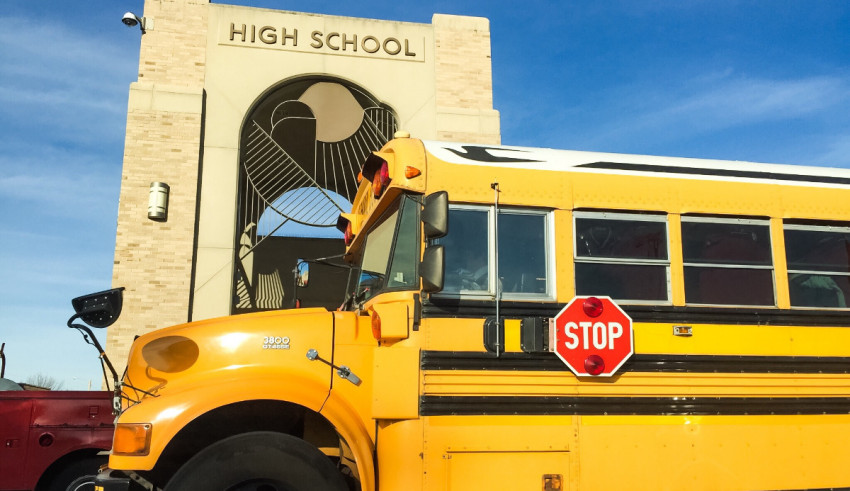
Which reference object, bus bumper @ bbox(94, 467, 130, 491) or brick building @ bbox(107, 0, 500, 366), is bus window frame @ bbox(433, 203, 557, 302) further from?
brick building @ bbox(107, 0, 500, 366)

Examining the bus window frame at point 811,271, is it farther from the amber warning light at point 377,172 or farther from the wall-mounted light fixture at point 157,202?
the wall-mounted light fixture at point 157,202

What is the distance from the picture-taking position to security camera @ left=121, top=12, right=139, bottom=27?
13211 millimetres

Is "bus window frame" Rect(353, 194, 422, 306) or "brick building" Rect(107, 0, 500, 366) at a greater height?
"brick building" Rect(107, 0, 500, 366)

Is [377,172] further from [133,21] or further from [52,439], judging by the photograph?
[133,21]

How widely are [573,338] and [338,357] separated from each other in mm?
1336

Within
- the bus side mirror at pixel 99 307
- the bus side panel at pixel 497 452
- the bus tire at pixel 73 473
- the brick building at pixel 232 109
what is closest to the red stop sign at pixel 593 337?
the bus side panel at pixel 497 452

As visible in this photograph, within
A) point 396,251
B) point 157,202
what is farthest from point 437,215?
point 157,202

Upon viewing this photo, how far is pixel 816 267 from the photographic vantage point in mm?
4438

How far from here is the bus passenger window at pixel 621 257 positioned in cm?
408

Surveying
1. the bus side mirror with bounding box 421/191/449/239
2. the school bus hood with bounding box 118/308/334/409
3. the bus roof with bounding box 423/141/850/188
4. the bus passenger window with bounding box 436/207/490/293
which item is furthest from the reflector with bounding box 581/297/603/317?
the school bus hood with bounding box 118/308/334/409

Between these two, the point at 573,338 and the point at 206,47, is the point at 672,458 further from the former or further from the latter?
the point at 206,47

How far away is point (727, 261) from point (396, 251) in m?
2.04

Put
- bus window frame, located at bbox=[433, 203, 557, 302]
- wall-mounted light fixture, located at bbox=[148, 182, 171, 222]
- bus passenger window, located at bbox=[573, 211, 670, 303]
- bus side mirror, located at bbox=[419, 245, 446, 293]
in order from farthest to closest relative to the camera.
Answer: wall-mounted light fixture, located at bbox=[148, 182, 171, 222] → bus passenger window, located at bbox=[573, 211, 670, 303] → bus window frame, located at bbox=[433, 203, 557, 302] → bus side mirror, located at bbox=[419, 245, 446, 293]

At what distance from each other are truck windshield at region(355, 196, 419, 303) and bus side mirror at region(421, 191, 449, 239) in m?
0.25
